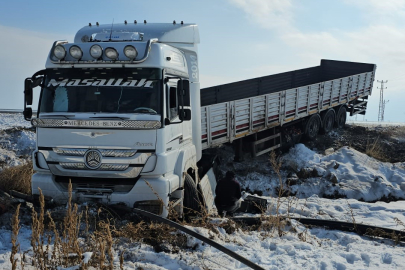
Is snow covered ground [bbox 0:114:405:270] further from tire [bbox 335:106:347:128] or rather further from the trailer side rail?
tire [bbox 335:106:347:128]

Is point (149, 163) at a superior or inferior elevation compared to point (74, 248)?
superior

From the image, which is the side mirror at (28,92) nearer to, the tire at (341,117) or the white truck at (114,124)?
the white truck at (114,124)

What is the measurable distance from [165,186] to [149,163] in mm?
405

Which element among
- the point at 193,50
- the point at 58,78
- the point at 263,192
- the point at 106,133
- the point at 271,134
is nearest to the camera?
the point at 106,133

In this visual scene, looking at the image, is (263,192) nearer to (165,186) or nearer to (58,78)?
(165,186)

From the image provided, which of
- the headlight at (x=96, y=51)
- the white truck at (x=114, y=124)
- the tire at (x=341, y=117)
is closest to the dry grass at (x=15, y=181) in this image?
the white truck at (x=114, y=124)

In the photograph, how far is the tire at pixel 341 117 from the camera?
58.1ft

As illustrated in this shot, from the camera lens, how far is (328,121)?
55.6 feet

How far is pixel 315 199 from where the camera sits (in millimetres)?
9516

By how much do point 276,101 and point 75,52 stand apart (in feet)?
26.8

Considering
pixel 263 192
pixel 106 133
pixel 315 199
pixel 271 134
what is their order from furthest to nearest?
pixel 271 134
pixel 263 192
pixel 315 199
pixel 106 133

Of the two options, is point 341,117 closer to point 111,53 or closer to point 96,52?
point 111,53

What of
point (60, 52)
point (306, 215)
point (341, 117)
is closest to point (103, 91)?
point (60, 52)

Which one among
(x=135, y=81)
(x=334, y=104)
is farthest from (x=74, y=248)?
(x=334, y=104)
